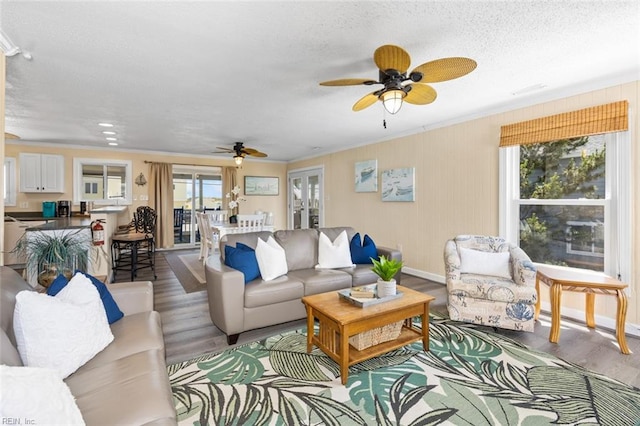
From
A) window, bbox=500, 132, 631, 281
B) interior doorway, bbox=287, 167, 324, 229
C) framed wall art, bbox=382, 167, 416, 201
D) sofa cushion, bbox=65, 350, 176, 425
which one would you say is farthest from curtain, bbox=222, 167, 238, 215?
sofa cushion, bbox=65, 350, 176, 425

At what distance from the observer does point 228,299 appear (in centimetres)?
253

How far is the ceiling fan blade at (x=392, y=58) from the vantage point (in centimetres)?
187

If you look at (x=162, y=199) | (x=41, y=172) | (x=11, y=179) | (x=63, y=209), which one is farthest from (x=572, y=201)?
(x=11, y=179)

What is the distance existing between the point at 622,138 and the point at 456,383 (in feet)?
9.32

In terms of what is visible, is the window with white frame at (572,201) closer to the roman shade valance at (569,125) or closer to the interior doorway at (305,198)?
the roman shade valance at (569,125)

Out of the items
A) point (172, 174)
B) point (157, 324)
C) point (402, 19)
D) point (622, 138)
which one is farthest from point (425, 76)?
point (172, 174)

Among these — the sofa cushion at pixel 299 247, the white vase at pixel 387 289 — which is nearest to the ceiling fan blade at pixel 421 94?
the white vase at pixel 387 289

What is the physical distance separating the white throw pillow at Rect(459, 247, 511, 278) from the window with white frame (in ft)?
2.66

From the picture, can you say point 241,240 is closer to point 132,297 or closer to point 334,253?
point 334,253

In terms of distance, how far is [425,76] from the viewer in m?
2.14

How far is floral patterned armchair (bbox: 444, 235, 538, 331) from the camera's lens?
2.66 meters

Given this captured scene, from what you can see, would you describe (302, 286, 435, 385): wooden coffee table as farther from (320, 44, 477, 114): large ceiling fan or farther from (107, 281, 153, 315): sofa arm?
(320, 44, 477, 114): large ceiling fan

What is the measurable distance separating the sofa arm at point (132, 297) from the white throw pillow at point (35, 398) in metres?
1.22

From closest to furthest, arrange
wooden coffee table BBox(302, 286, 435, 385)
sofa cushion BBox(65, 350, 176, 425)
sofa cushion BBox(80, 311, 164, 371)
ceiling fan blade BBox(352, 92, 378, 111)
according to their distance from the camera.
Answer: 1. sofa cushion BBox(65, 350, 176, 425)
2. sofa cushion BBox(80, 311, 164, 371)
3. wooden coffee table BBox(302, 286, 435, 385)
4. ceiling fan blade BBox(352, 92, 378, 111)
